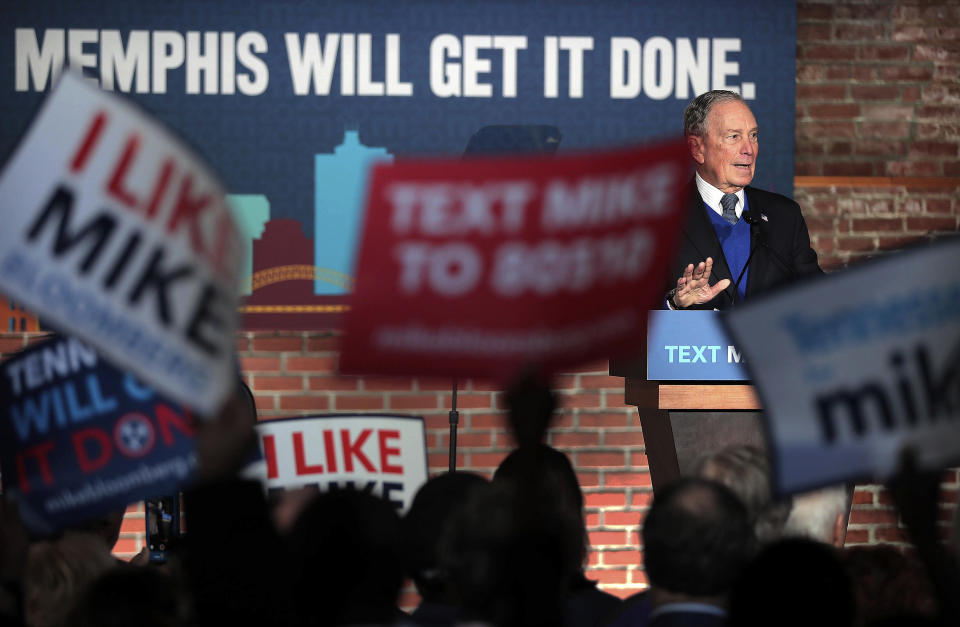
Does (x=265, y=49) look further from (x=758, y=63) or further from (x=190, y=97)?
(x=758, y=63)

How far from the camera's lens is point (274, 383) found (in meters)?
4.68

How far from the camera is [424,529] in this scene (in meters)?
2.10

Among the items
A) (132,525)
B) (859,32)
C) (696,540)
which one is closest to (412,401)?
(132,525)

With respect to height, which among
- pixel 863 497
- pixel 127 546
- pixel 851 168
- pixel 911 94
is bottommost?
pixel 127 546

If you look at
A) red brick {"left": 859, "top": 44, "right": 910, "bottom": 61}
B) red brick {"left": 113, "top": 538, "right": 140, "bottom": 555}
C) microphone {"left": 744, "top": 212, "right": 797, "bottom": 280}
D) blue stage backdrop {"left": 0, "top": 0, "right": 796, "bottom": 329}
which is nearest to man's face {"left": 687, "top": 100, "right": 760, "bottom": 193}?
microphone {"left": 744, "top": 212, "right": 797, "bottom": 280}

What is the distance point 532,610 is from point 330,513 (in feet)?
0.93

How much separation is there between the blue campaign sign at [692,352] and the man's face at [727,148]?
31.1 inches

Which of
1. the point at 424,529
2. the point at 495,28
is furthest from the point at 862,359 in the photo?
the point at 495,28

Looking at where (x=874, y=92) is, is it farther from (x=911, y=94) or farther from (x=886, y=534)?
(x=886, y=534)

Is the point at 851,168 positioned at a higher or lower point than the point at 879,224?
higher

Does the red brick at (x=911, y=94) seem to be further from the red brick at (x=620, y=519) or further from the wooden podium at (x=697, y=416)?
the wooden podium at (x=697, y=416)

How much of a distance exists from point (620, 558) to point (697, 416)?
1790 millimetres

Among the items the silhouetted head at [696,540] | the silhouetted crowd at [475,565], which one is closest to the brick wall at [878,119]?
the silhouetted crowd at [475,565]

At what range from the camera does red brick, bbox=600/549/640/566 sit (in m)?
4.80
